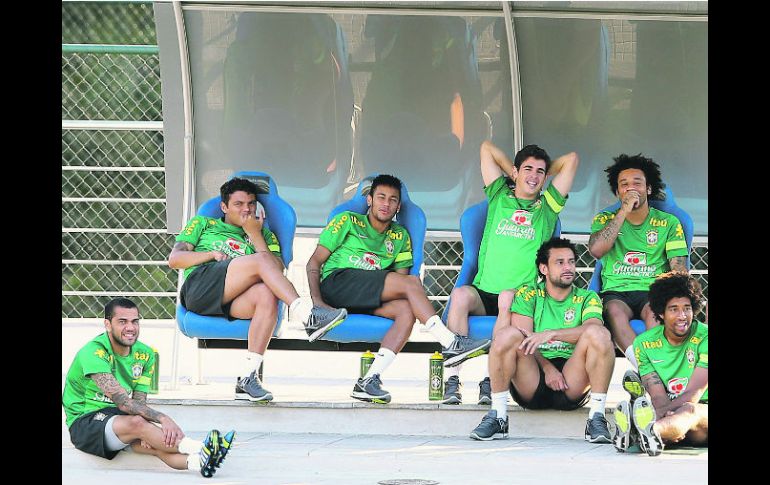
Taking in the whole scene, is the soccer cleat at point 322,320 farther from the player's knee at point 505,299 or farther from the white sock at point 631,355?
the white sock at point 631,355

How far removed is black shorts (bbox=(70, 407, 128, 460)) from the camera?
5430 mm

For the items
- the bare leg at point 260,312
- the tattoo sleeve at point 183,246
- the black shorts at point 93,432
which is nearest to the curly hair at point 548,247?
the bare leg at point 260,312

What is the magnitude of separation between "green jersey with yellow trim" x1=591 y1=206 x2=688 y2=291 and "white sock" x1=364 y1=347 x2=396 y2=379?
1290mm

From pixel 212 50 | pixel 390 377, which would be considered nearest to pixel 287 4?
pixel 212 50

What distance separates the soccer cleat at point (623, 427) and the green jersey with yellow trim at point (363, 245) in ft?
5.83

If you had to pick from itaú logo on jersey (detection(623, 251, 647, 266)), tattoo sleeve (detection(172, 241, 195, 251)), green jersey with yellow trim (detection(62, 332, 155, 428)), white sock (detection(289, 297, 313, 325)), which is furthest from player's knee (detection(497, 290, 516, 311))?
green jersey with yellow trim (detection(62, 332, 155, 428))

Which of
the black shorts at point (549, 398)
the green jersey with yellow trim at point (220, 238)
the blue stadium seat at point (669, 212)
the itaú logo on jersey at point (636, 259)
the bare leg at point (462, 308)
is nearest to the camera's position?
the black shorts at point (549, 398)

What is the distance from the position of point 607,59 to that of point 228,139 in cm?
255

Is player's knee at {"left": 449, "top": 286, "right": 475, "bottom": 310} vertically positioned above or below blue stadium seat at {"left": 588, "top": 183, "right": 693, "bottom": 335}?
below

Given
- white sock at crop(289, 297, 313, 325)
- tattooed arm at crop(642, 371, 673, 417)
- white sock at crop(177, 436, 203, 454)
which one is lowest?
white sock at crop(177, 436, 203, 454)

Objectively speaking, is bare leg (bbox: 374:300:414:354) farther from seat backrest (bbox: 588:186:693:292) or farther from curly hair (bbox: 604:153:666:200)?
curly hair (bbox: 604:153:666:200)

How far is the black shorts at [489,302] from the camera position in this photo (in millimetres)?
6789
